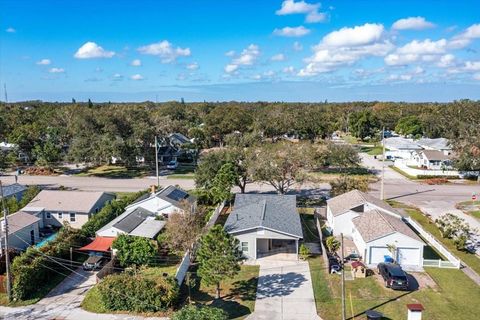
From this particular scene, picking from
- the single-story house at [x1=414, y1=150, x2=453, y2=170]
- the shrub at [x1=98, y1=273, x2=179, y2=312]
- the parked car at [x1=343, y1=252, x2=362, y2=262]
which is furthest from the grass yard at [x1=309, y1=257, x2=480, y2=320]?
the single-story house at [x1=414, y1=150, x2=453, y2=170]

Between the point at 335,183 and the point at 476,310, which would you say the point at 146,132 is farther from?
the point at 476,310

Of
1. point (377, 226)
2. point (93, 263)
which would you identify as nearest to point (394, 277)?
point (377, 226)

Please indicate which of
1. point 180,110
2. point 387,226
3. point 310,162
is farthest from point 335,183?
point 180,110

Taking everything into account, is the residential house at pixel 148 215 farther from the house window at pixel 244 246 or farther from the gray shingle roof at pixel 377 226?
the gray shingle roof at pixel 377 226

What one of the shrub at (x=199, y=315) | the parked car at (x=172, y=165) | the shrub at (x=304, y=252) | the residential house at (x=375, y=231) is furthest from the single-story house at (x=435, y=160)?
the shrub at (x=199, y=315)

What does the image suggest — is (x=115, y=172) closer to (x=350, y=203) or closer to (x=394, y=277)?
(x=350, y=203)
